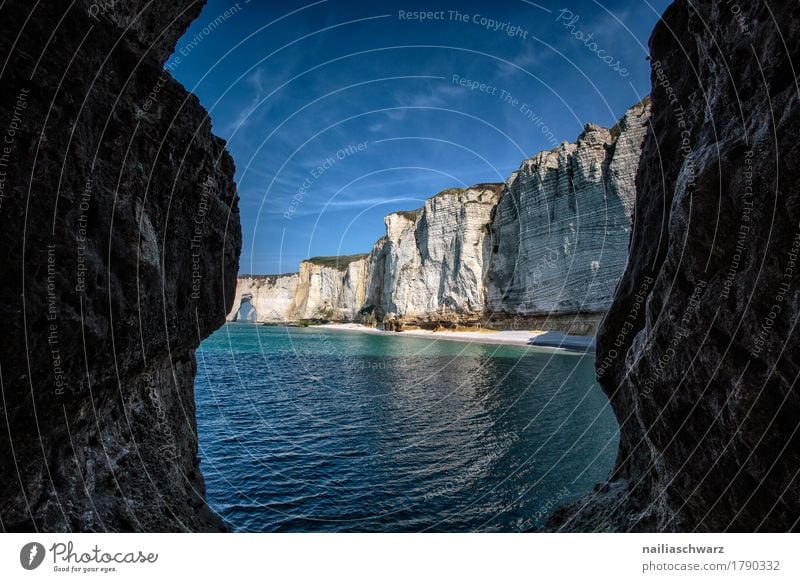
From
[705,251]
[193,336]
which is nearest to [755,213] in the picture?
[705,251]

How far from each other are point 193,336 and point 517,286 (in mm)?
64822

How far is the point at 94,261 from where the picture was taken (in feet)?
18.8

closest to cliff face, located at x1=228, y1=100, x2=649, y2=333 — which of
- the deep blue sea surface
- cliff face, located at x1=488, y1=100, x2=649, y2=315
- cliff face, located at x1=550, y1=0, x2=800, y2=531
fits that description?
cliff face, located at x1=488, y1=100, x2=649, y2=315

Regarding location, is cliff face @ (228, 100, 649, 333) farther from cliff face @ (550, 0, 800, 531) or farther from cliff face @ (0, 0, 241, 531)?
cliff face @ (0, 0, 241, 531)

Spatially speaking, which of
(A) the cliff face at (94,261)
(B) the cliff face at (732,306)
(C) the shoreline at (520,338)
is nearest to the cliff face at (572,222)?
(C) the shoreline at (520,338)

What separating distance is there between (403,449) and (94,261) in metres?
15.4

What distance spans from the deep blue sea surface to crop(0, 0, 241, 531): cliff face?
488cm

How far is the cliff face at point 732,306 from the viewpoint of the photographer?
4.37m

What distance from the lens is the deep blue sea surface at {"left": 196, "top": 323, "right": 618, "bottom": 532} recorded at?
1305 centimetres

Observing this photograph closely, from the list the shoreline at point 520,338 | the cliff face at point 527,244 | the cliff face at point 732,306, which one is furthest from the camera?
the shoreline at point 520,338

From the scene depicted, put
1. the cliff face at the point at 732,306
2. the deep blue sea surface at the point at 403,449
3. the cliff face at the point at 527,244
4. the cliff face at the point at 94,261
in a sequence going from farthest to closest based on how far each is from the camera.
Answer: the cliff face at the point at 527,244
the deep blue sea surface at the point at 403,449
the cliff face at the point at 94,261
the cliff face at the point at 732,306

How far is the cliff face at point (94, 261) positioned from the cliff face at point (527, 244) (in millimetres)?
36922

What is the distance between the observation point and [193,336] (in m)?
11.1

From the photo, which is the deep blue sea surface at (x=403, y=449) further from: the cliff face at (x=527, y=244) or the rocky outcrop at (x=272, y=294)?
the rocky outcrop at (x=272, y=294)
